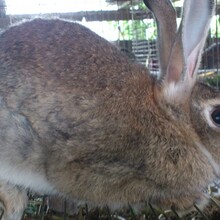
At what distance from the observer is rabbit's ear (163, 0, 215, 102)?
5.98 feet

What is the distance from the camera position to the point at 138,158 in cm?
193

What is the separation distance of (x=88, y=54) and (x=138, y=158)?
0.48 meters

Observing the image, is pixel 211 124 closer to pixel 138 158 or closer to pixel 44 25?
pixel 138 158

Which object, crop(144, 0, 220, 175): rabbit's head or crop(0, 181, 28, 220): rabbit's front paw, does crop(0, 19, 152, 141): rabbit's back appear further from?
crop(0, 181, 28, 220): rabbit's front paw

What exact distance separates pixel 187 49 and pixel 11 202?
90cm

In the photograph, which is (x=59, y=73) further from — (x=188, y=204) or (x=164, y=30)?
(x=188, y=204)

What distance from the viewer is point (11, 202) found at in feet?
6.72

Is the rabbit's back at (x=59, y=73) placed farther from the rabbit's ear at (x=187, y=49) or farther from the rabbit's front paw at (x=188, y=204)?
the rabbit's front paw at (x=188, y=204)

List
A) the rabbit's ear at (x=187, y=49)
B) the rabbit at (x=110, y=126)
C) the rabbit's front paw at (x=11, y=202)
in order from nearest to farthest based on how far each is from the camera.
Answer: the rabbit's ear at (x=187, y=49) < the rabbit at (x=110, y=126) < the rabbit's front paw at (x=11, y=202)

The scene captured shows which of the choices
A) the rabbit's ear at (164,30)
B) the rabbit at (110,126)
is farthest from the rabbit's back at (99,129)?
the rabbit's ear at (164,30)

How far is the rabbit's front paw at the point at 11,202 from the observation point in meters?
2.04

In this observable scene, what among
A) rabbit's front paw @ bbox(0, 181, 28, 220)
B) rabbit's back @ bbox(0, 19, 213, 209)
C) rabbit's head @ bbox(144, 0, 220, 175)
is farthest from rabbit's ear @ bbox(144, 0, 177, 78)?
rabbit's front paw @ bbox(0, 181, 28, 220)

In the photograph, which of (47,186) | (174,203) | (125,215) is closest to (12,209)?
(47,186)

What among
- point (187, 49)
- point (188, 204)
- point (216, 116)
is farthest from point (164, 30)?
point (188, 204)
